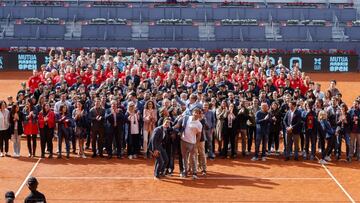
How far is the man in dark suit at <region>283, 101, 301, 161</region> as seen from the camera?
19.4 m

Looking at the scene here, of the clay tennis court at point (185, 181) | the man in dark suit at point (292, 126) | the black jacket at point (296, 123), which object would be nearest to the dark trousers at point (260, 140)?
the clay tennis court at point (185, 181)

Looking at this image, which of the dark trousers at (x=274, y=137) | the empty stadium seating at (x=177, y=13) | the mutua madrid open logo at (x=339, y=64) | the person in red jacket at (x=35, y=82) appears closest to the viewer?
the dark trousers at (x=274, y=137)

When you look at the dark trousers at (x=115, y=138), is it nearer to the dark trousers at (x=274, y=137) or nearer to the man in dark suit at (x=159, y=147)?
the man in dark suit at (x=159, y=147)

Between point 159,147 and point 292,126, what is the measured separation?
4.80m

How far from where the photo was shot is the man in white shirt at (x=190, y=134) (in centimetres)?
1698

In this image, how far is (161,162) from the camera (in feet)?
55.9

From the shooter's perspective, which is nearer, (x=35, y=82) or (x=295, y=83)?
(x=295, y=83)

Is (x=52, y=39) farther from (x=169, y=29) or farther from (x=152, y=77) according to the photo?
(x=152, y=77)

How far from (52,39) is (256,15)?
51.9ft

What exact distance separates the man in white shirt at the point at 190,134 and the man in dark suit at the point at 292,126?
12.0ft

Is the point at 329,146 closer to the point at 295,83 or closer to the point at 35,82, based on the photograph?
the point at 295,83

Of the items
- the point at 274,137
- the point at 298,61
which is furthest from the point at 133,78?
the point at 298,61

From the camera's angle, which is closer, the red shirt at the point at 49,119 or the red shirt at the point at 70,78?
the red shirt at the point at 49,119

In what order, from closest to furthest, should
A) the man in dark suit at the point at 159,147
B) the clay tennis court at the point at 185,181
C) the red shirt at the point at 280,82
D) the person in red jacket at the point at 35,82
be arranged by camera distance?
the clay tennis court at the point at 185,181, the man in dark suit at the point at 159,147, the red shirt at the point at 280,82, the person in red jacket at the point at 35,82
